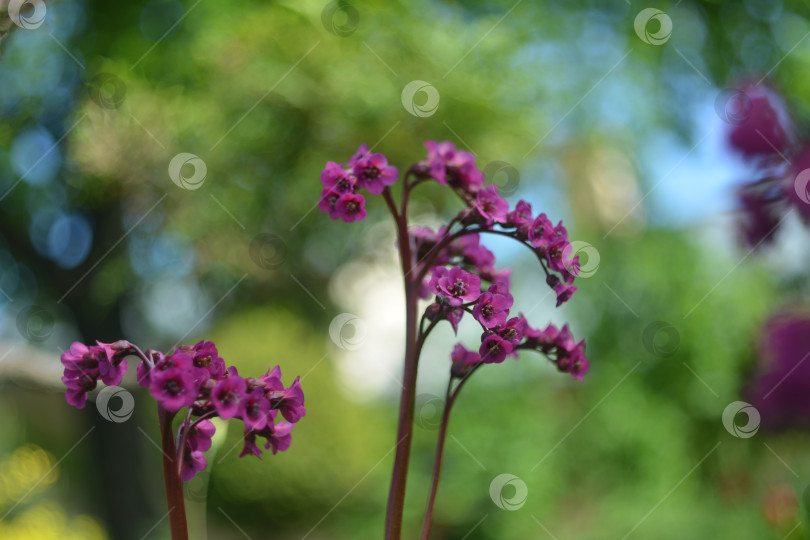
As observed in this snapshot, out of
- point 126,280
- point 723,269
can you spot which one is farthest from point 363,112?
point 723,269

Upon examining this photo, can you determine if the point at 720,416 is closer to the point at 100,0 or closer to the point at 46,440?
the point at 100,0
